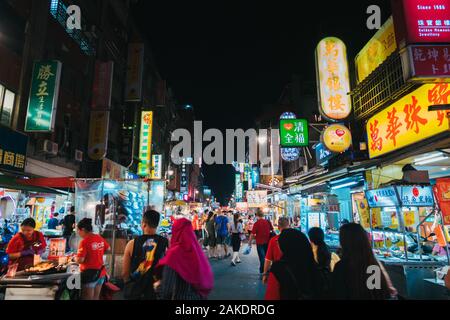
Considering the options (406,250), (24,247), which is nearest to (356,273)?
(406,250)

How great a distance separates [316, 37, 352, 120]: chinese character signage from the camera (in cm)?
1181

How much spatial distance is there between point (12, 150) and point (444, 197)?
14189 millimetres

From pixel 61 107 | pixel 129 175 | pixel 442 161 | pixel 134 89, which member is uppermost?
pixel 134 89

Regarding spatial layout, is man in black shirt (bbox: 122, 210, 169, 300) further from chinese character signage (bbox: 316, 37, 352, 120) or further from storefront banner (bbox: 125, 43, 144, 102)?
storefront banner (bbox: 125, 43, 144, 102)

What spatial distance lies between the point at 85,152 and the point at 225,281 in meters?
14.2

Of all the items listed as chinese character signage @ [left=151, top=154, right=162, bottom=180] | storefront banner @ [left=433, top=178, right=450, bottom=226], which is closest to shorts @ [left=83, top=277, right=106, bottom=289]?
storefront banner @ [left=433, top=178, right=450, bottom=226]

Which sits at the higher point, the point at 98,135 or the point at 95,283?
the point at 98,135

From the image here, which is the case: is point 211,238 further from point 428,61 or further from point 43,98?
point 428,61

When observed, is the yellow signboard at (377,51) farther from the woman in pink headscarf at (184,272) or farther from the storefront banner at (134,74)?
the storefront banner at (134,74)

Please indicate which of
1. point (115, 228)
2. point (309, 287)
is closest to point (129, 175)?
point (115, 228)

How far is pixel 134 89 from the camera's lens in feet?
71.2

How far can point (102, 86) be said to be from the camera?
1830 cm

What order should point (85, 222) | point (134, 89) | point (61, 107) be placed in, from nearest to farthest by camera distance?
point (85, 222) < point (61, 107) < point (134, 89)

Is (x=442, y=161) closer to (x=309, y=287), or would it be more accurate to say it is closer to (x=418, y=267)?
(x=418, y=267)
